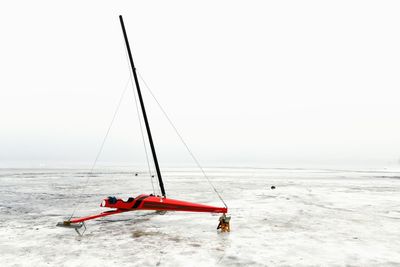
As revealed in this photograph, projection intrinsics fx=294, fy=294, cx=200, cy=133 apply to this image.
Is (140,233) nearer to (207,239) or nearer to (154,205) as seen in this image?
(154,205)

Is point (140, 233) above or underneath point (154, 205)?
underneath

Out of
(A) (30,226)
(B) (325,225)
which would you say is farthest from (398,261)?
(A) (30,226)

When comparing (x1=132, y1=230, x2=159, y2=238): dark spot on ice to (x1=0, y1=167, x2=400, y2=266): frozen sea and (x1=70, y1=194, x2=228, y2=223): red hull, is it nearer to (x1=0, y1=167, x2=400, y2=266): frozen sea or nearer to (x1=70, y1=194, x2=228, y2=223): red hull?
(x1=0, y1=167, x2=400, y2=266): frozen sea

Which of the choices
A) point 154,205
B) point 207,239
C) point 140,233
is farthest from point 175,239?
point 154,205

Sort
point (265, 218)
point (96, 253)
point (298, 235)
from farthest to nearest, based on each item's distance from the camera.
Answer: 1. point (265, 218)
2. point (298, 235)
3. point (96, 253)

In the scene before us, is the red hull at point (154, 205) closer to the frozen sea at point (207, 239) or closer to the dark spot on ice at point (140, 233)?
the frozen sea at point (207, 239)

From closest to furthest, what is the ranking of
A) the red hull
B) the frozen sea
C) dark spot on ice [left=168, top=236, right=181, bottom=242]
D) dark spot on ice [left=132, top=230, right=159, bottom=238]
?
the frozen sea < dark spot on ice [left=168, top=236, right=181, bottom=242] < dark spot on ice [left=132, top=230, right=159, bottom=238] < the red hull

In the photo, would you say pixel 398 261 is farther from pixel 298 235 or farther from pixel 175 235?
pixel 175 235

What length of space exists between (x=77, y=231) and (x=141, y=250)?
10.8 ft

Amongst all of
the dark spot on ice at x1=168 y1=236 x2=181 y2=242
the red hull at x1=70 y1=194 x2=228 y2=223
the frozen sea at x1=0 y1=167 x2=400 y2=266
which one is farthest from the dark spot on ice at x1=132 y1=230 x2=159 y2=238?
the red hull at x1=70 y1=194 x2=228 y2=223

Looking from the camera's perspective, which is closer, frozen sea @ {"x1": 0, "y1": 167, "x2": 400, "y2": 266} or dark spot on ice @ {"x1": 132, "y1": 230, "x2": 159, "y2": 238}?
frozen sea @ {"x1": 0, "y1": 167, "x2": 400, "y2": 266}

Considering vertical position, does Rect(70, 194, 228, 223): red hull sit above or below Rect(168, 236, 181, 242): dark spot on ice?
above

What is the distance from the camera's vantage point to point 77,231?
34.2 feet

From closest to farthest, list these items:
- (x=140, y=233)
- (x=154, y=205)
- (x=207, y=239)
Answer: (x=207, y=239) → (x=140, y=233) → (x=154, y=205)
